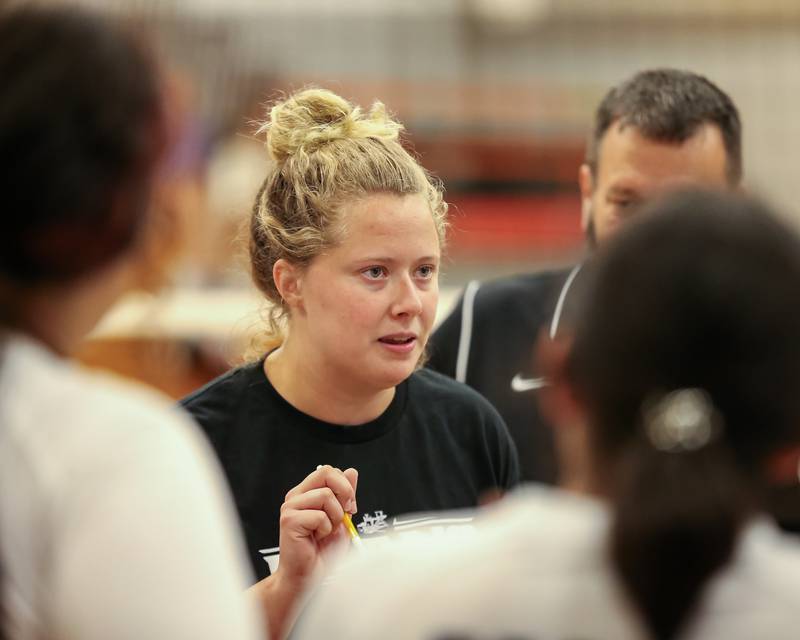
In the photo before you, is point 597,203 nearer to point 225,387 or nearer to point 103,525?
point 225,387

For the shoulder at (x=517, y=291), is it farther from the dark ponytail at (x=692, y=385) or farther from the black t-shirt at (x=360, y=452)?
the dark ponytail at (x=692, y=385)

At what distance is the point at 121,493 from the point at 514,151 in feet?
26.0

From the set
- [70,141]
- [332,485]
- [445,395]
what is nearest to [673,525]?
[70,141]

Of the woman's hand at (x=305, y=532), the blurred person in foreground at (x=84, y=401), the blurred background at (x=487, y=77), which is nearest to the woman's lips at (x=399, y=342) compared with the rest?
the woman's hand at (x=305, y=532)

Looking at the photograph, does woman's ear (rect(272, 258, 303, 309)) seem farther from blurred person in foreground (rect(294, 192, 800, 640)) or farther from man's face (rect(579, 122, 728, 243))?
blurred person in foreground (rect(294, 192, 800, 640))

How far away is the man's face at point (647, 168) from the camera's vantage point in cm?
221

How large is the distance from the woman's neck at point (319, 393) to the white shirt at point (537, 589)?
0.97m

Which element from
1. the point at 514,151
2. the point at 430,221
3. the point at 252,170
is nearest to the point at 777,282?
the point at 430,221

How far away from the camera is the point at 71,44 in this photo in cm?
94

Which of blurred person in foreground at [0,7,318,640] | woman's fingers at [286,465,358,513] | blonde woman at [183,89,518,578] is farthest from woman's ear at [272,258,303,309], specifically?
blurred person in foreground at [0,7,318,640]

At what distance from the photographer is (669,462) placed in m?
0.87

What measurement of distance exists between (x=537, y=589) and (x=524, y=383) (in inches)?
57.9

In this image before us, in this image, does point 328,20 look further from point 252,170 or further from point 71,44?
point 71,44

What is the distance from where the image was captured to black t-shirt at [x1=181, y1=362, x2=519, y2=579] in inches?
73.4
